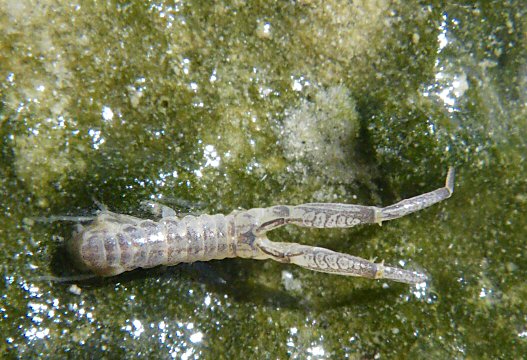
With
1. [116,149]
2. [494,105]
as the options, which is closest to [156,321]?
[116,149]

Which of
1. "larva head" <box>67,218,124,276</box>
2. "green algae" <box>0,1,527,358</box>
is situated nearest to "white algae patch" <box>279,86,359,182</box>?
"green algae" <box>0,1,527,358</box>

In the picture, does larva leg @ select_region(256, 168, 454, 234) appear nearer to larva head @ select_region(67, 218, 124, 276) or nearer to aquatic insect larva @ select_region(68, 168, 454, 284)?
aquatic insect larva @ select_region(68, 168, 454, 284)

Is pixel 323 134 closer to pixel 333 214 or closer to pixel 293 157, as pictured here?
pixel 293 157

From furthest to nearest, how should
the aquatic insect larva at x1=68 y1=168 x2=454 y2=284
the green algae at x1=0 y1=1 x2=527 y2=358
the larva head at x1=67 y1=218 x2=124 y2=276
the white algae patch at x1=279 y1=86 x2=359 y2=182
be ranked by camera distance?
the white algae patch at x1=279 y1=86 x2=359 y2=182 → the green algae at x1=0 y1=1 x2=527 y2=358 → the aquatic insect larva at x1=68 y1=168 x2=454 y2=284 → the larva head at x1=67 y1=218 x2=124 y2=276

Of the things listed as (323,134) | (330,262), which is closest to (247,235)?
(330,262)

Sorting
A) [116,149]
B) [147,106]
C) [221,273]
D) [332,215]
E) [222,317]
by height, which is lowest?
[222,317]

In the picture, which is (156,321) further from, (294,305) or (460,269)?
(460,269)
